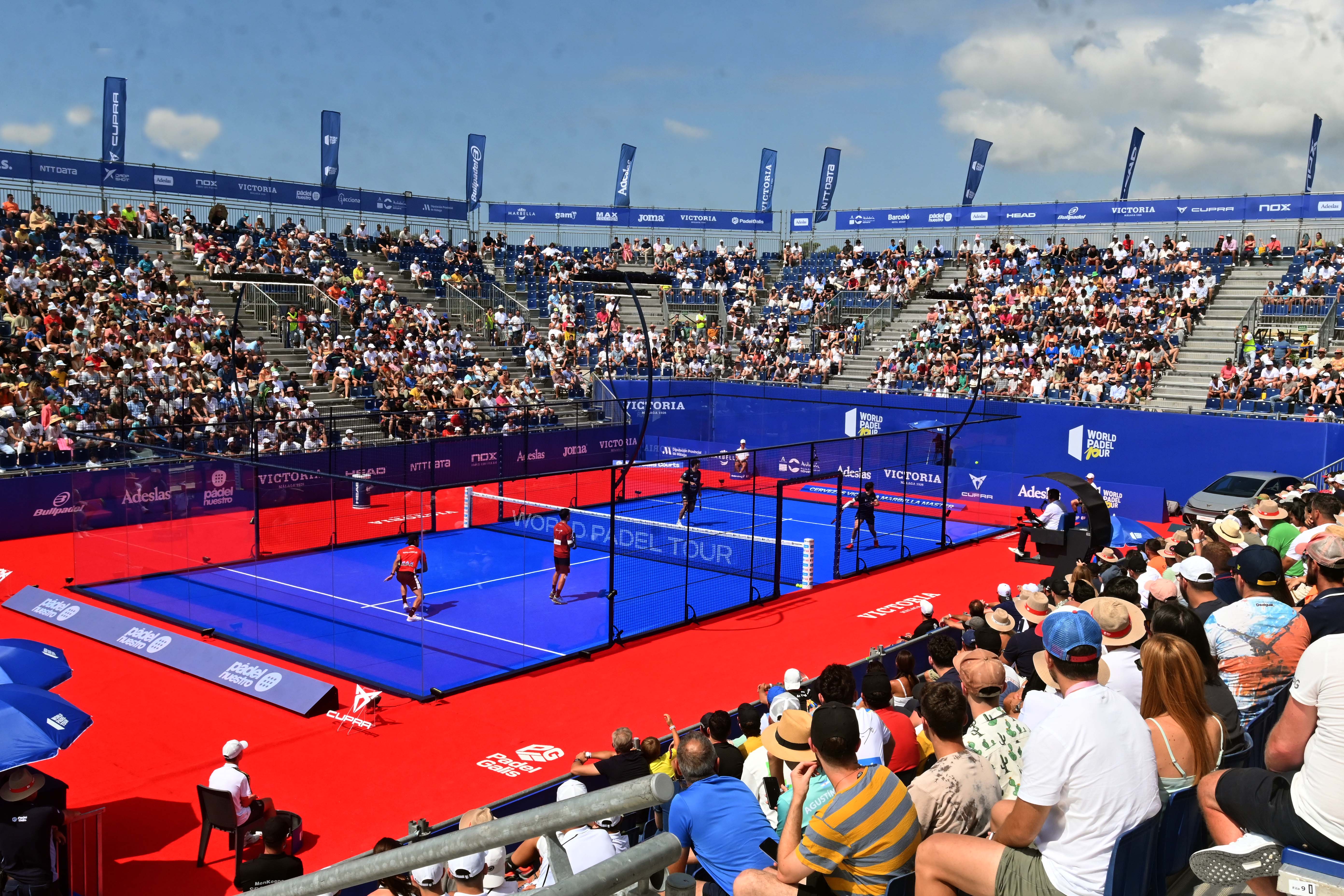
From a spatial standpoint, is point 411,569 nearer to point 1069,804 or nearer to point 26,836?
point 26,836

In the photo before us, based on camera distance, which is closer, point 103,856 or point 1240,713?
point 1240,713

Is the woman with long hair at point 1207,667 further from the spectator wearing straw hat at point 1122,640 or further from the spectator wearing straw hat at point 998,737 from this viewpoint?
the spectator wearing straw hat at point 998,737

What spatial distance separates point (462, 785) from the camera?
13031 millimetres

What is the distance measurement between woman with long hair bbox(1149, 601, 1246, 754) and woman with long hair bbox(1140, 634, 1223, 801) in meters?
0.71

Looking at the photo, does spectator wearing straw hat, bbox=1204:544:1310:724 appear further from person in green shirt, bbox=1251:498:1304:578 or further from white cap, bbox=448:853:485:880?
white cap, bbox=448:853:485:880

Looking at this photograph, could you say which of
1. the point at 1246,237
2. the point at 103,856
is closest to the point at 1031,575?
the point at 103,856

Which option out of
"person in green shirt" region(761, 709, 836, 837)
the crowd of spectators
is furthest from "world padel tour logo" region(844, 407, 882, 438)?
"person in green shirt" region(761, 709, 836, 837)

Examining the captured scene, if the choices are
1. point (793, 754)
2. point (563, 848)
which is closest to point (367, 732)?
point (793, 754)

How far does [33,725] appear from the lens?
8.96 metres

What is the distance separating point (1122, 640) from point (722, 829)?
3.64m

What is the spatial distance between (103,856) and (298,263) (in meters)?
33.7

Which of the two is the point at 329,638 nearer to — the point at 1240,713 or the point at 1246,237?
the point at 1240,713

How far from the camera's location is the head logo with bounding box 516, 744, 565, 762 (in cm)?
1383

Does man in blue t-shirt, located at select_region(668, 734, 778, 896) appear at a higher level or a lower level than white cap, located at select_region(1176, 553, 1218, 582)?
lower
